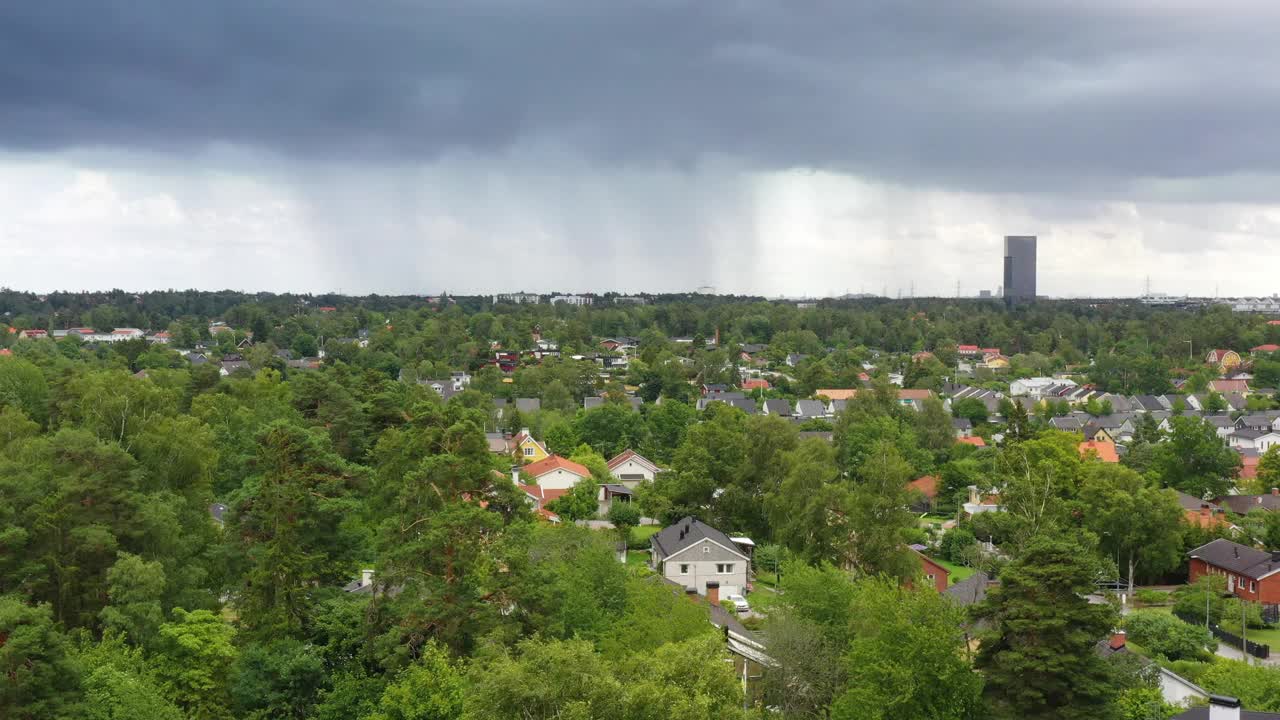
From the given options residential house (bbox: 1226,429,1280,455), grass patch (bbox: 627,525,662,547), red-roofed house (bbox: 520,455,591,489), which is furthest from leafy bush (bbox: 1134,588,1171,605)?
residential house (bbox: 1226,429,1280,455)

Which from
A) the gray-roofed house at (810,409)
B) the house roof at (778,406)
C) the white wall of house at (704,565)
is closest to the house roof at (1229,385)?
the gray-roofed house at (810,409)

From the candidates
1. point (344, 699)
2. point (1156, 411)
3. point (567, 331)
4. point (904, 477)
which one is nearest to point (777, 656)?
point (344, 699)

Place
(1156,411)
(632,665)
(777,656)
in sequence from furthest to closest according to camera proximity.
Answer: (1156,411) < (777,656) < (632,665)

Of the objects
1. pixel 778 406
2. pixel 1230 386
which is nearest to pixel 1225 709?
pixel 778 406

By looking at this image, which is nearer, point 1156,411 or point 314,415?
point 314,415

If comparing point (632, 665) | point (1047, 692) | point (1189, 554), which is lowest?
point (1189, 554)

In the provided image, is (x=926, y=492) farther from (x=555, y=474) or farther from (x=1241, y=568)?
(x=555, y=474)

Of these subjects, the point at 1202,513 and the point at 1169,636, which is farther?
the point at 1202,513

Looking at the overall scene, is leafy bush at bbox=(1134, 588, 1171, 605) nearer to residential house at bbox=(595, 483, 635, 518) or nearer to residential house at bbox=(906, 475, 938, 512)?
residential house at bbox=(906, 475, 938, 512)

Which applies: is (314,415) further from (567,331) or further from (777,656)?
(567,331)
